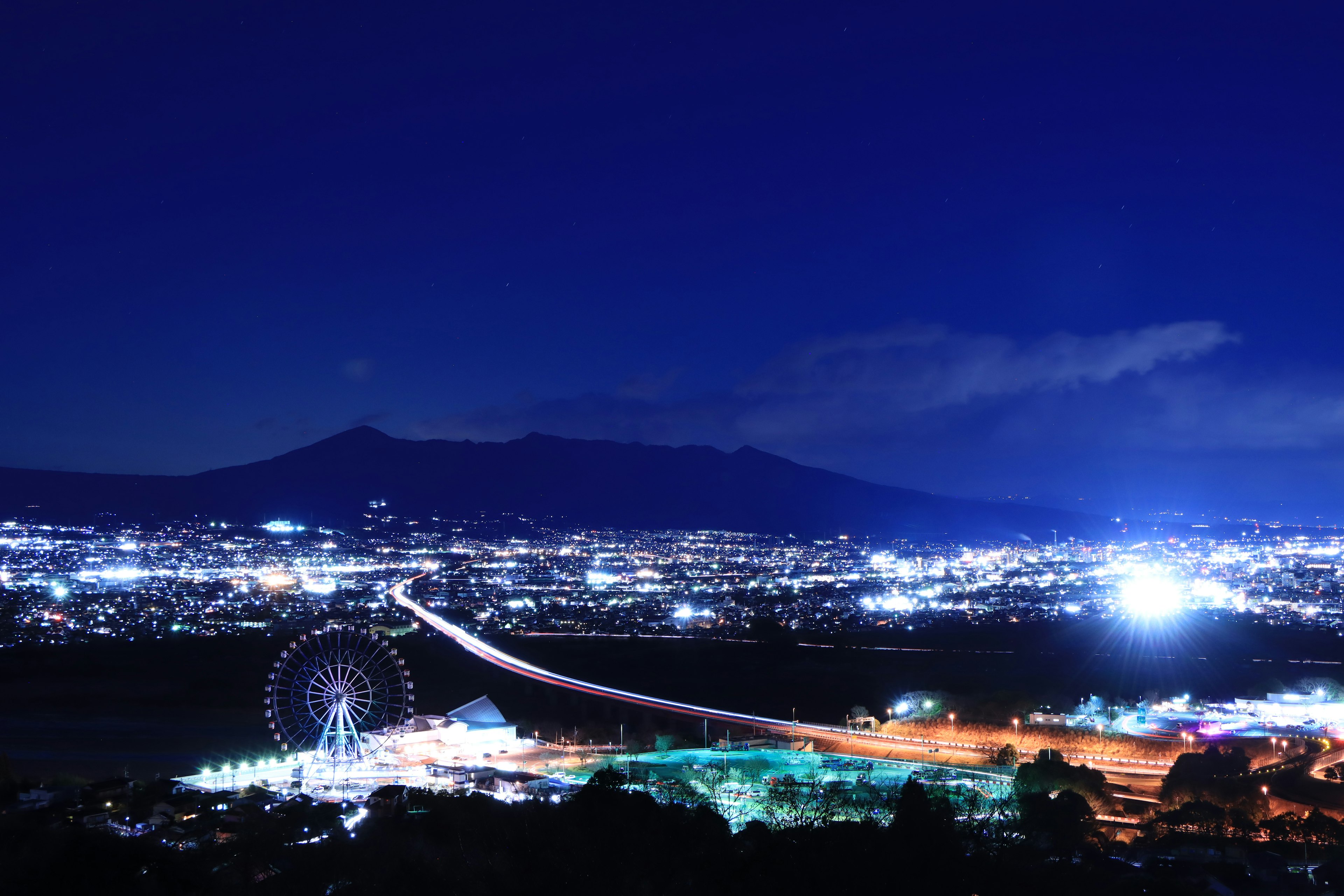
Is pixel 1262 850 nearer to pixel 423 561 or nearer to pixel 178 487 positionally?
pixel 423 561

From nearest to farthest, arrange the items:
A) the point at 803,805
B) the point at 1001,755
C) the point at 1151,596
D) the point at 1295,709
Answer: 1. the point at 803,805
2. the point at 1001,755
3. the point at 1295,709
4. the point at 1151,596

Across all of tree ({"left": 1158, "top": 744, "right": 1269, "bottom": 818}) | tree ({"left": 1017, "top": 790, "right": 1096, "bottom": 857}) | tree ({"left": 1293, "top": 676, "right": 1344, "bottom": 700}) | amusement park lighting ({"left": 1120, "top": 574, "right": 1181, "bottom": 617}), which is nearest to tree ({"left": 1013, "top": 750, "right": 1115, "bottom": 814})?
tree ({"left": 1158, "top": 744, "right": 1269, "bottom": 818})

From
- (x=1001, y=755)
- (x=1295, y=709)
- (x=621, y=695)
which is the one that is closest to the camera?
(x=1001, y=755)

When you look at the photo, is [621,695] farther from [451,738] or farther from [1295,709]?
[1295,709]

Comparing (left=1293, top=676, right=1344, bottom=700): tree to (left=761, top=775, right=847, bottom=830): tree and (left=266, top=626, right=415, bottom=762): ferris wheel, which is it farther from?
(left=266, top=626, right=415, bottom=762): ferris wheel

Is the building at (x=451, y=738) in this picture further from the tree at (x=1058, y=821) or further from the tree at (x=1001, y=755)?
the tree at (x=1058, y=821)

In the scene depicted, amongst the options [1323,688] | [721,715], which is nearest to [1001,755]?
[721,715]
